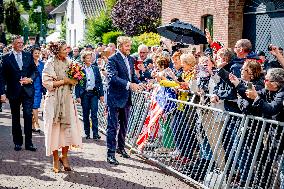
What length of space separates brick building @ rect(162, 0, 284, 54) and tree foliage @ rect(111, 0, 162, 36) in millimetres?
12871

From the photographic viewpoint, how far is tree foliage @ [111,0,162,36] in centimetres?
3384

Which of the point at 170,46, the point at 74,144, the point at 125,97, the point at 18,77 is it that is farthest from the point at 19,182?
the point at 170,46

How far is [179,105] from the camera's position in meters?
8.32

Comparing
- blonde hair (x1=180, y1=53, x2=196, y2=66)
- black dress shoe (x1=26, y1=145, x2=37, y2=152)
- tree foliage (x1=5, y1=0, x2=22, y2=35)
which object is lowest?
black dress shoe (x1=26, y1=145, x2=37, y2=152)

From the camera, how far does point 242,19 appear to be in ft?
59.4

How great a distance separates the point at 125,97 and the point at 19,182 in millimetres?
2508

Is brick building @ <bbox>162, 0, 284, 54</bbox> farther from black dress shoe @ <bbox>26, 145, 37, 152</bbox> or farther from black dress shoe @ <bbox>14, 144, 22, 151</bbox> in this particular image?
black dress shoe @ <bbox>14, 144, 22, 151</bbox>

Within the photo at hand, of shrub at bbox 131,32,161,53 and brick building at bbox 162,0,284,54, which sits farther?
shrub at bbox 131,32,161,53

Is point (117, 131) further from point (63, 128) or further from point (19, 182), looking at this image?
point (19, 182)

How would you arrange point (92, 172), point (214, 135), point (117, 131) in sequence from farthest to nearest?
point (117, 131) → point (92, 172) → point (214, 135)

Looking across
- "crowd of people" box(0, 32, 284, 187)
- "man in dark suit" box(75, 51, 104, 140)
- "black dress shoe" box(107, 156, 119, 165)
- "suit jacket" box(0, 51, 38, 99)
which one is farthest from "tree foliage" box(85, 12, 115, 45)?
"black dress shoe" box(107, 156, 119, 165)

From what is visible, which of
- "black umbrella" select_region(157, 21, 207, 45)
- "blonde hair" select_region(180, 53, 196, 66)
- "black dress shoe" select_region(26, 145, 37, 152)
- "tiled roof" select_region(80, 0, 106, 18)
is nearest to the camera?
"blonde hair" select_region(180, 53, 196, 66)

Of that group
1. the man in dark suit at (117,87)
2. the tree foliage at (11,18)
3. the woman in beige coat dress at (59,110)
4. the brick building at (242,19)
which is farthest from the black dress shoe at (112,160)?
the tree foliage at (11,18)

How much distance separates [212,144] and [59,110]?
8.42 ft
